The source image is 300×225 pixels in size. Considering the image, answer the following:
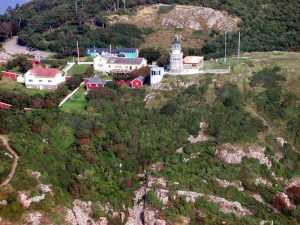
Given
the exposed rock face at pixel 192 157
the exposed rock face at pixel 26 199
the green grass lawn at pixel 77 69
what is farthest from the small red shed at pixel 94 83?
the exposed rock face at pixel 26 199

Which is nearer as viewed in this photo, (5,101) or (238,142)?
(238,142)

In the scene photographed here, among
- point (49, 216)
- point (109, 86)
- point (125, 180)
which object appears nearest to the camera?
point (49, 216)

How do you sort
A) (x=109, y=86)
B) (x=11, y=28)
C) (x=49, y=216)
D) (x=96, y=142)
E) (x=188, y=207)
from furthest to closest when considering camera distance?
1. (x=11, y=28)
2. (x=109, y=86)
3. (x=96, y=142)
4. (x=188, y=207)
5. (x=49, y=216)

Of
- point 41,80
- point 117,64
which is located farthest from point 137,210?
point 117,64

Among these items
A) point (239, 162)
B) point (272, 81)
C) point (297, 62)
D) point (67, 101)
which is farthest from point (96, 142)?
point (297, 62)

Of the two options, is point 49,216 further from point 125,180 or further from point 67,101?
point 67,101

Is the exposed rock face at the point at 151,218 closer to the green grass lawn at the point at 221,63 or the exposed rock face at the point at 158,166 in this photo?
the exposed rock face at the point at 158,166

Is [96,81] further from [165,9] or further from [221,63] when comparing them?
[165,9]
